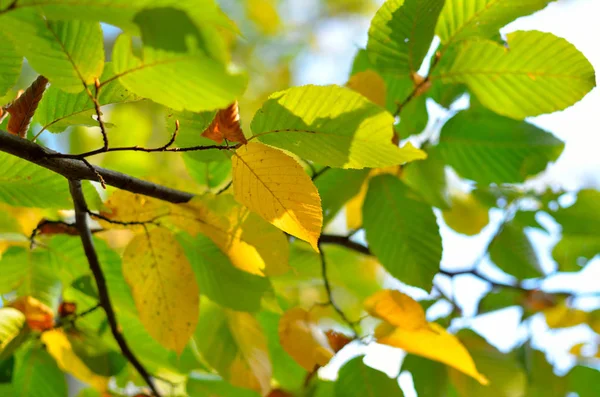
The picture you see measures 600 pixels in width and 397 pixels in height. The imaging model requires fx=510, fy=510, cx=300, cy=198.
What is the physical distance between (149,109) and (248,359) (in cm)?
251

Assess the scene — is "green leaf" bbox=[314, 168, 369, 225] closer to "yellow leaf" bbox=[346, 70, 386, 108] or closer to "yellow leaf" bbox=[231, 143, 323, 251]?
"yellow leaf" bbox=[346, 70, 386, 108]

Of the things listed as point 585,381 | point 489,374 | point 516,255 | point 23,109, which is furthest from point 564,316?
point 23,109

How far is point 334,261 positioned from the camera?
0.90m

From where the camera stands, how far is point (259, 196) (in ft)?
1.33

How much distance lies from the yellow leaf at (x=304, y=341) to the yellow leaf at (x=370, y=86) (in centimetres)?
26

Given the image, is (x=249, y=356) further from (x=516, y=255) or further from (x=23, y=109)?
(x=516, y=255)

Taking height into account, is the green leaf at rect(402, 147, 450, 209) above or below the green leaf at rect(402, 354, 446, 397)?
above

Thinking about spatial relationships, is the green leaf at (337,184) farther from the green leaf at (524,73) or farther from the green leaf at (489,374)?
the green leaf at (489,374)

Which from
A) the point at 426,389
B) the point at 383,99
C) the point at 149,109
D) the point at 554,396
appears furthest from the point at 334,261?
the point at 149,109

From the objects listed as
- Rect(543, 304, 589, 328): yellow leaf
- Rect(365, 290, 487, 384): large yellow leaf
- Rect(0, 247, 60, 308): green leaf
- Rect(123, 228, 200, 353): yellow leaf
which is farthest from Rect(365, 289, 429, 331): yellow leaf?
Rect(543, 304, 589, 328): yellow leaf

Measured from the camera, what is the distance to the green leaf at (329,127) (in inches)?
15.3

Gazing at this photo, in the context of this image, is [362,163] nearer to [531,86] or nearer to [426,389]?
[531,86]

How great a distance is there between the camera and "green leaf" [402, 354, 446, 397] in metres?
0.74

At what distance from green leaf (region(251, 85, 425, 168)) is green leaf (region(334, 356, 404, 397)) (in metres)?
0.35
